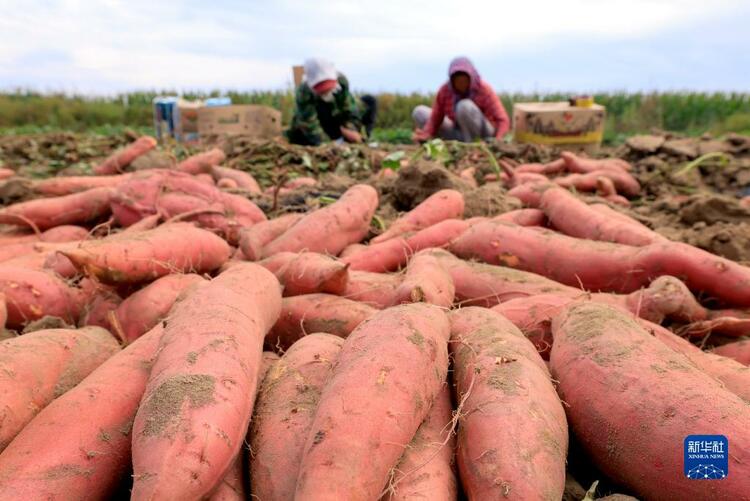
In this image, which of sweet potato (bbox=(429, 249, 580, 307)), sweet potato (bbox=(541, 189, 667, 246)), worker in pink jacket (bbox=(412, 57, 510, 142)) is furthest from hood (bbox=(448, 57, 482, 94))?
sweet potato (bbox=(429, 249, 580, 307))

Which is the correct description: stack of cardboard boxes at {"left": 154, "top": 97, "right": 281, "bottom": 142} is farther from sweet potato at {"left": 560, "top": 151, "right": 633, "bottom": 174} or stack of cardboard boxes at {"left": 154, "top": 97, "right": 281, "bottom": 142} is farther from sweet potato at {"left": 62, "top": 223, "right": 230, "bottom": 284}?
sweet potato at {"left": 62, "top": 223, "right": 230, "bottom": 284}

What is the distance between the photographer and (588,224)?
119 inches

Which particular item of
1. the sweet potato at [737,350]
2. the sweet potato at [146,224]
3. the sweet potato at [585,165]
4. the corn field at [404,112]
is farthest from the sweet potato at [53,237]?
the corn field at [404,112]

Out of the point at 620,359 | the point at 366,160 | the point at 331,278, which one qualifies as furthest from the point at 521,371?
the point at 366,160

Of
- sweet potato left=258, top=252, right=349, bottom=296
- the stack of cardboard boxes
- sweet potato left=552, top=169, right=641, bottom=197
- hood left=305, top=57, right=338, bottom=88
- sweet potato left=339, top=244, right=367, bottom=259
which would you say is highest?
hood left=305, top=57, right=338, bottom=88

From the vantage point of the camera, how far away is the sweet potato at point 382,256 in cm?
284

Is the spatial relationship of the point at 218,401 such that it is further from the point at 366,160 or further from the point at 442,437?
the point at 366,160

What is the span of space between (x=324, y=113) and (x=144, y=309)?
24.9 feet

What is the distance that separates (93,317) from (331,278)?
0.98 metres

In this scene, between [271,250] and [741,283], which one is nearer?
[741,283]

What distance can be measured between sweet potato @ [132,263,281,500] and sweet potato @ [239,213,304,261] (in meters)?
1.02

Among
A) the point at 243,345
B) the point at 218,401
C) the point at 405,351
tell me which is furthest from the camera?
the point at 243,345

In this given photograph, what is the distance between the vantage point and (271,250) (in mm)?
2893

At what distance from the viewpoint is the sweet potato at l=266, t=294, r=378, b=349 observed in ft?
6.85
